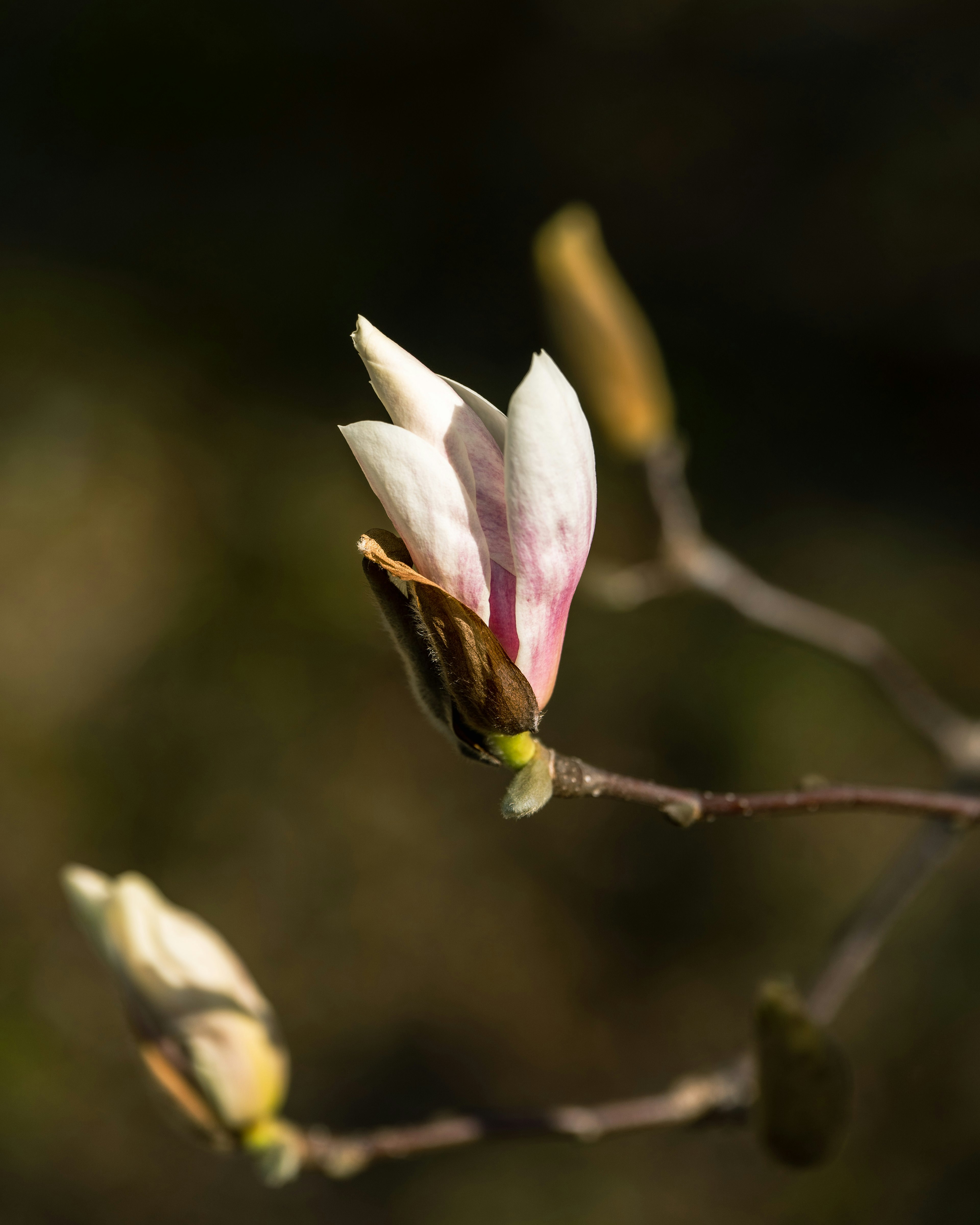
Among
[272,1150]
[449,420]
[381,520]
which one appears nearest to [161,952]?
[272,1150]

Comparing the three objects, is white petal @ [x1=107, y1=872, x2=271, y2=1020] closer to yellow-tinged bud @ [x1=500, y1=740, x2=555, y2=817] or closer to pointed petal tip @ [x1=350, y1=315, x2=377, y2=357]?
yellow-tinged bud @ [x1=500, y1=740, x2=555, y2=817]

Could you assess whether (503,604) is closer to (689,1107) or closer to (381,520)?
(689,1107)

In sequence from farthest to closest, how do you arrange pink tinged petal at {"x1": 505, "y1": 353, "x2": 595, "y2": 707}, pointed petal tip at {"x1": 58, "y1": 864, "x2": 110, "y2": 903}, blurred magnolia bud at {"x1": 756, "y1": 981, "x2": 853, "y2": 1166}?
pointed petal tip at {"x1": 58, "y1": 864, "x2": 110, "y2": 903} < blurred magnolia bud at {"x1": 756, "y1": 981, "x2": 853, "y2": 1166} < pink tinged petal at {"x1": 505, "y1": 353, "x2": 595, "y2": 707}

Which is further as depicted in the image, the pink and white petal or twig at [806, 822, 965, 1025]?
twig at [806, 822, 965, 1025]

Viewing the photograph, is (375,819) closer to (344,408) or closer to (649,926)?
(649,926)

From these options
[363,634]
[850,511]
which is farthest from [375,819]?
[850,511]

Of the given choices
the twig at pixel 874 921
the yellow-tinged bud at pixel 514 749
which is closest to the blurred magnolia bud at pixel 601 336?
the twig at pixel 874 921

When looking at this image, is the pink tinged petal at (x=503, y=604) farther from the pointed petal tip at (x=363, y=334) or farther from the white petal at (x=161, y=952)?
the white petal at (x=161, y=952)

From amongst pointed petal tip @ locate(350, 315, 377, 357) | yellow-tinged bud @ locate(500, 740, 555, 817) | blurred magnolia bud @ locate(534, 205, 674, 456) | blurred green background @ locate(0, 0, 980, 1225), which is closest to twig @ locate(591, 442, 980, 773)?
blurred magnolia bud @ locate(534, 205, 674, 456)
